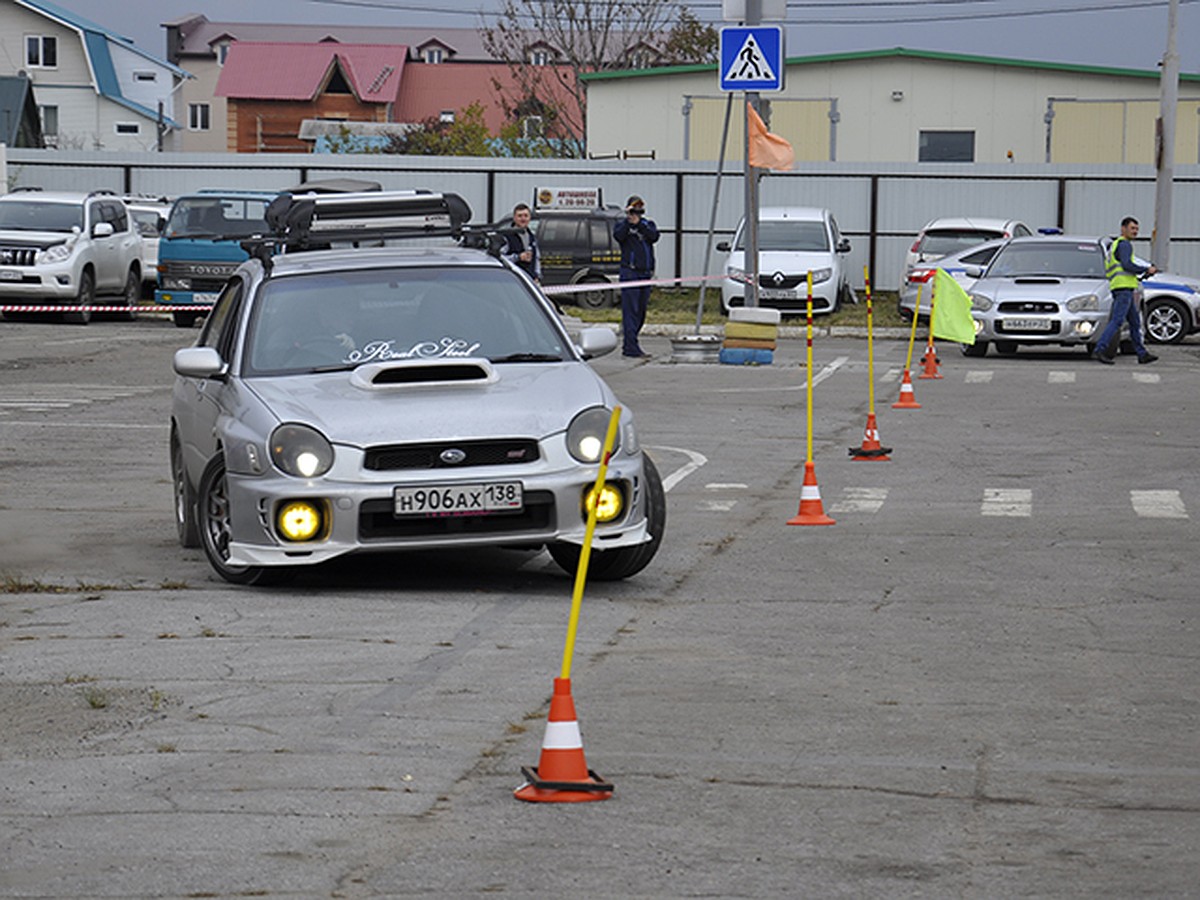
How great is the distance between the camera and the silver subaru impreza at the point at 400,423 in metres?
8.80

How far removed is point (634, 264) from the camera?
25.7m

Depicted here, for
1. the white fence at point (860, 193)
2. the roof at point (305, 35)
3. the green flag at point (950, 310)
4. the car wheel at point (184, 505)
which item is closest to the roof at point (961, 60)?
the white fence at point (860, 193)

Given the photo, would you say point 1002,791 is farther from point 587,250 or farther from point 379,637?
point 587,250

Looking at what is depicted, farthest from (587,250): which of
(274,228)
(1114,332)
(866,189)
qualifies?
(274,228)

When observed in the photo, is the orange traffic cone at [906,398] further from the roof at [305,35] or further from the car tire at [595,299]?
the roof at [305,35]

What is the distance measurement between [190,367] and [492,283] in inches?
60.9

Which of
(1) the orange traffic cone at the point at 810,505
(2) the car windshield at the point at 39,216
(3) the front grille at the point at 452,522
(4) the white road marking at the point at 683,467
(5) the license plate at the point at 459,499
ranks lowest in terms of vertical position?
(4) the white road marking at the point at 683,467

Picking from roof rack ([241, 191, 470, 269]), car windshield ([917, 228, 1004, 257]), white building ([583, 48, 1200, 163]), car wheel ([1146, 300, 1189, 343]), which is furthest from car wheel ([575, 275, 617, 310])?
roof rack ([241, 191, 470, 269])

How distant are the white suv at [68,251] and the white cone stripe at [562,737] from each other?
24.4 metres

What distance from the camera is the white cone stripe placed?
18.8 feet

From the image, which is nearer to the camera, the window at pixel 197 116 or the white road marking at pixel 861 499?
the white road marking at pixel 861 499

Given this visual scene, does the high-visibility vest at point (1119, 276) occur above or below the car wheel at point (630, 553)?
above

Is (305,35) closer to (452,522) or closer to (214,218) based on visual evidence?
(214,218)

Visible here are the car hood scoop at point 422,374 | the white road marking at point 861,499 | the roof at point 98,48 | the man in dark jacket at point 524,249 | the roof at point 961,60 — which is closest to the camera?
the car hood scoop at point 422,374
